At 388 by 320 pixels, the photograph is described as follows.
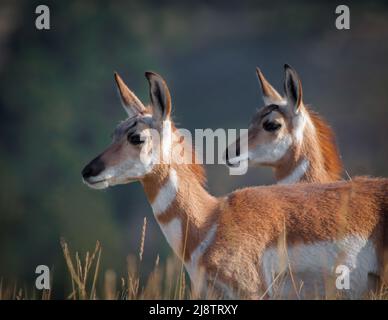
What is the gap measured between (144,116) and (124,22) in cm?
3103

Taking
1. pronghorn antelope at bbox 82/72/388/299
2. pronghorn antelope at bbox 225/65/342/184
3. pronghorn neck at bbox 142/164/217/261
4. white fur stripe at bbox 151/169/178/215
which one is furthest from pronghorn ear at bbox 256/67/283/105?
white fur stripe at bbox 151/169/178/215

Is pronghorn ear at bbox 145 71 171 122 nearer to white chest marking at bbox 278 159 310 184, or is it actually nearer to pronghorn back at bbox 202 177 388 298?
pronghorn back at bbox 202 177 388 298

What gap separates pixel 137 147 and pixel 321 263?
184cm

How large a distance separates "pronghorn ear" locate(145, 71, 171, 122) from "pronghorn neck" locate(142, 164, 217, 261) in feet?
1.53

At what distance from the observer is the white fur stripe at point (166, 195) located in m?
7.71

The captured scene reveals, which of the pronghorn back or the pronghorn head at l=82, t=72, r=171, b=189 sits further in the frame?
the pronghorn head at l=82, t=72, r=171, b=189

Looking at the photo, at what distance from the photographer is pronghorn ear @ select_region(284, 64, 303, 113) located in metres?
9.76

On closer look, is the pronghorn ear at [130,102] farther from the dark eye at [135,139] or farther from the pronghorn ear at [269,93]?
the pronghorn ear at [269,93]

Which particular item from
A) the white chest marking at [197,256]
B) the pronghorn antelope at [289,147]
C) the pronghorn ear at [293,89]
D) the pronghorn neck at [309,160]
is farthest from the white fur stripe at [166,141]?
the pronghorn neck at [309,160]

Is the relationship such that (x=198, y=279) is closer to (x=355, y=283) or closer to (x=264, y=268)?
(x=264, y=268)

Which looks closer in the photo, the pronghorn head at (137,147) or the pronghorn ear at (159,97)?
the pronghorn head at (137,147)

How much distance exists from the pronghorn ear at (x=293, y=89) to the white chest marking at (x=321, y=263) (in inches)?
114

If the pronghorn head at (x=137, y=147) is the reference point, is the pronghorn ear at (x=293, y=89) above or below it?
above

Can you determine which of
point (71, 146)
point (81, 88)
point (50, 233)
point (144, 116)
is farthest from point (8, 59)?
point (144, 116)
